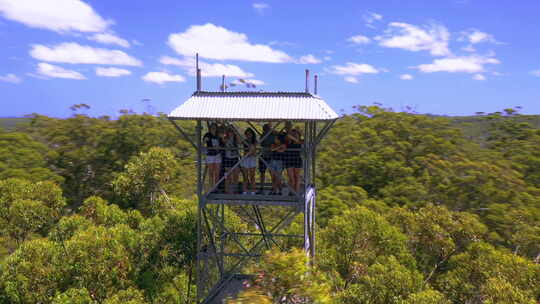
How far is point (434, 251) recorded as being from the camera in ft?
53.0

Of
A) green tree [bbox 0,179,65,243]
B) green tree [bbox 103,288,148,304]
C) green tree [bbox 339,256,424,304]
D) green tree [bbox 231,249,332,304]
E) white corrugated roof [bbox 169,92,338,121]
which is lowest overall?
green tree [bbox 103,288,148,304]

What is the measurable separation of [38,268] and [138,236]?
3.02 m

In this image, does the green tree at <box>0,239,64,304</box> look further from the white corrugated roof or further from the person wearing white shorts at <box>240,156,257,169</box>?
the person wearing white shorts at <box>240,156,257,169</box>

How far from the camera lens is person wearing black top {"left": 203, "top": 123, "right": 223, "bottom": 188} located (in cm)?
1180

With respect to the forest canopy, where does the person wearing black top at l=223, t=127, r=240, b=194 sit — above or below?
above

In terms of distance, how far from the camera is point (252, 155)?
458 inches

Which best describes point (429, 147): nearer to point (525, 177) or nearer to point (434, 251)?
point (525, 177)

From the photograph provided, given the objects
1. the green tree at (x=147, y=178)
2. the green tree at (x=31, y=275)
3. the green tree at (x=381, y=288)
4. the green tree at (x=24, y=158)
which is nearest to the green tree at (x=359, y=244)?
the green tree at (x=381, y=288)

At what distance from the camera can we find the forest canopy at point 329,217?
12578 millimetres

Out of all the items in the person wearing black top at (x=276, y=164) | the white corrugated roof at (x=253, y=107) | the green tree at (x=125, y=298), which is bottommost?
the green tree at (x=125, y=298)

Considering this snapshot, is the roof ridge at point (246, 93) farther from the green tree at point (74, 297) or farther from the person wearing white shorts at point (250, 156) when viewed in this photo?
the green tree at point (74, 297)

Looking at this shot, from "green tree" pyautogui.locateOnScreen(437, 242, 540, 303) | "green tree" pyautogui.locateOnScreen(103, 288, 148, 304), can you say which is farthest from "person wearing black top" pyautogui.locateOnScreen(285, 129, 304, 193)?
"green tree" pyautogui.locateOnScreen(437, 242, 540, 303)

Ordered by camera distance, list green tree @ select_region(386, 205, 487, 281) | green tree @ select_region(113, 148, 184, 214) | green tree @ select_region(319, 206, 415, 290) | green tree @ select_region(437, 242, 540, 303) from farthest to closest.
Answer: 1. green tree @ select_region(113, 148, 184, 214)
2. green tree @ select_region(386, 205, 487, 281)
3. green tree @ select_region(319, 206, 415, 290)
4. green tree @ select_region(437, 242, 540, 303)

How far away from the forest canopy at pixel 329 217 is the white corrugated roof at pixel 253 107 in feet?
12.7
